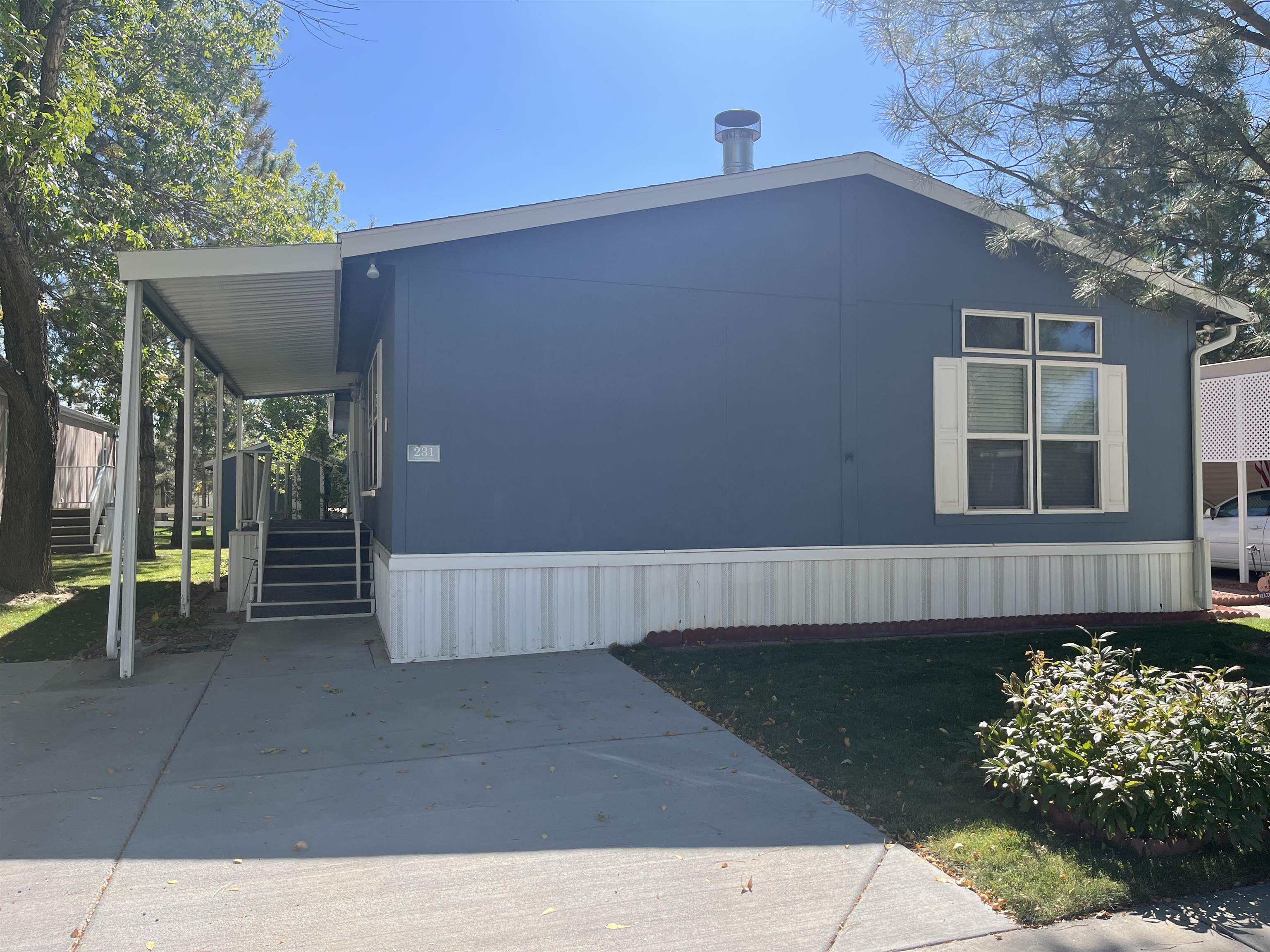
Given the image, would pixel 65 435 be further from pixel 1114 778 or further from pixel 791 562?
pixel 1114 778

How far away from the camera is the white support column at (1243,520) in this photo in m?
12.5

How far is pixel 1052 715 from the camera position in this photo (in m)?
3.99

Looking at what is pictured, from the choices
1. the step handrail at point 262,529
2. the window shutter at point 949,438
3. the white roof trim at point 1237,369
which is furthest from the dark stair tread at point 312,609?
the white roof trim at point 1237,369

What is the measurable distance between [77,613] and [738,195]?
345 inches

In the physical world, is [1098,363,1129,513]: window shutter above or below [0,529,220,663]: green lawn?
above

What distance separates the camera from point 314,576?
10.2 metres

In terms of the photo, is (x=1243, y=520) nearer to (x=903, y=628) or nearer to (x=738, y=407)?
(x=903, y=628)

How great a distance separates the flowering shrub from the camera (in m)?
3.51

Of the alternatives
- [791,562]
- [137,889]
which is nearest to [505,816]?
[137,889]

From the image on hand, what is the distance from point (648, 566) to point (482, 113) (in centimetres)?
602

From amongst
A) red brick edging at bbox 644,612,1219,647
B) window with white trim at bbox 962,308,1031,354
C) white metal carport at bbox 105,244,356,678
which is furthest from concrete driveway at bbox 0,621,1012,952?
window with white trim at bbox 962,308,1031,354

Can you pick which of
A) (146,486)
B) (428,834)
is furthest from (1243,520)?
(146,486)

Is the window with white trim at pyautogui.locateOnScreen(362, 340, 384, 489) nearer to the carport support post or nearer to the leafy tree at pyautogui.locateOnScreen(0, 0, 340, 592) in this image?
the carport support post

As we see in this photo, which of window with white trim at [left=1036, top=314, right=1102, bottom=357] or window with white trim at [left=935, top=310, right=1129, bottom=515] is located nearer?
window with white trim at [left=935, top=310, right=1129, bottom=515]
